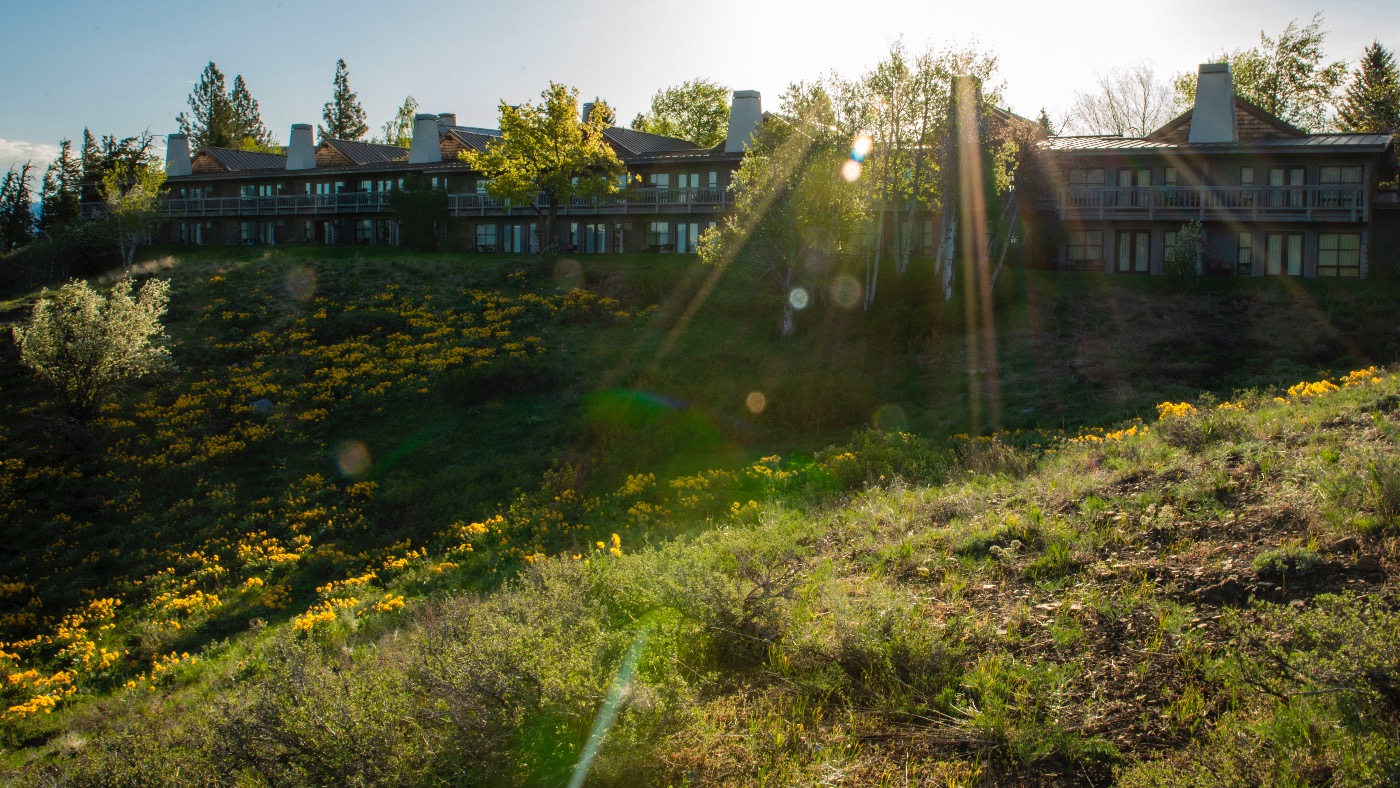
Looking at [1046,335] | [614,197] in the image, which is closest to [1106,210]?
[1046,335]

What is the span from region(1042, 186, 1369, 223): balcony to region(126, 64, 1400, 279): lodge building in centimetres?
5

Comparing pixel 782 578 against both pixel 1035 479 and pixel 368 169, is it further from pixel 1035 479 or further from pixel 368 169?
pixel 368 169

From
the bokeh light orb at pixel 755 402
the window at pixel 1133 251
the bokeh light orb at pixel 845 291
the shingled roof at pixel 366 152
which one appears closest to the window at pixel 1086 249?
the window at pixel 1133 251

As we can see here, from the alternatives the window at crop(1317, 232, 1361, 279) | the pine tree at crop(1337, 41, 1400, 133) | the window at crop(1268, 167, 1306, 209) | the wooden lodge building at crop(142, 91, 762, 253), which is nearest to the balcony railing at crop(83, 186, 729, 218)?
the wooden lodge building at crop(142, 91, 762, 253)

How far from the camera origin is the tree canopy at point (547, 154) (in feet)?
141

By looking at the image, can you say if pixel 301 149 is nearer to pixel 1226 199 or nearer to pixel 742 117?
pixel 742 117

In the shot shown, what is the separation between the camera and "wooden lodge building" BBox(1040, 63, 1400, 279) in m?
34.2

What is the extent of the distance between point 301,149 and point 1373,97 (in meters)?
66.1

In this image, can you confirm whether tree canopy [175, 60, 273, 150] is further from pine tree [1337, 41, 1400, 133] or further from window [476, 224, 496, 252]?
pine tree [1337, 41, 1400, 133]

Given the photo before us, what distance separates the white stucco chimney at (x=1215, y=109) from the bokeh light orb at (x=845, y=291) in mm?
16848

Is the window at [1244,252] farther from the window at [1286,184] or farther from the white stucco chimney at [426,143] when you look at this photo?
the white stucco chimney at [426,143]

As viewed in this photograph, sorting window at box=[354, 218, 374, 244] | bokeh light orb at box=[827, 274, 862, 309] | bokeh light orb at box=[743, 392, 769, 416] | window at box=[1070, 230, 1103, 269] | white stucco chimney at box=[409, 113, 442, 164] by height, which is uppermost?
white stucco chimney at box=[409, 113, 442, 164]

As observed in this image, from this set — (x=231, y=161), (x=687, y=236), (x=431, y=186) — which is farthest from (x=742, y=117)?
(x=231, y=161)

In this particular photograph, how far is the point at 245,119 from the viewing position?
88688 millimetres
